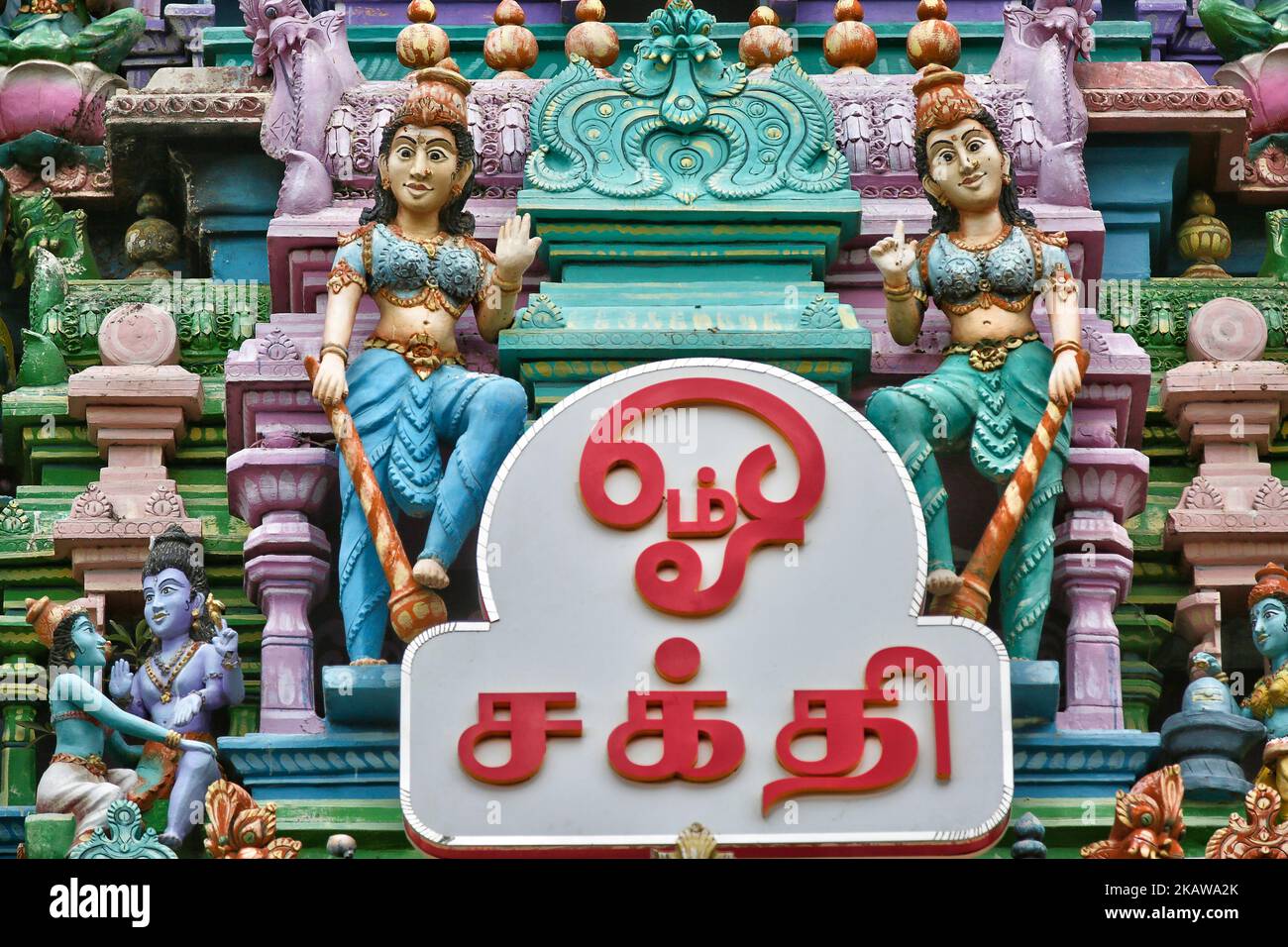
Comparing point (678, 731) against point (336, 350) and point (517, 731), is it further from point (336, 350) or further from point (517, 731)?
point (336, 350)

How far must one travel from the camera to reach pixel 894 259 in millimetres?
19766

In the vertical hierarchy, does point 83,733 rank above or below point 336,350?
below

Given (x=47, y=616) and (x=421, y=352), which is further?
(x=47, y=616)

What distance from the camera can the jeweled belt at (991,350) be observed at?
781 inches

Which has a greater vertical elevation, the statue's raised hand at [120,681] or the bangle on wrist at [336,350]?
the bangle on wrist at [336,350]

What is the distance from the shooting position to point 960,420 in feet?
64.4

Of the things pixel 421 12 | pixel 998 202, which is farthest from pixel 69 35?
pixel 998 202

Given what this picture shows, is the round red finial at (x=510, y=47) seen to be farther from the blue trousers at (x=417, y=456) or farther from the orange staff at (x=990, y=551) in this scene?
the orange staff at (x=990, y=551)

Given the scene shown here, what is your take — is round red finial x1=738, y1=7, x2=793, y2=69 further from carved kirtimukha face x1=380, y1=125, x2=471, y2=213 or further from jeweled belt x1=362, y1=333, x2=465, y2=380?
jeweled belt x1=362, y1=333, x2=465, y2=380

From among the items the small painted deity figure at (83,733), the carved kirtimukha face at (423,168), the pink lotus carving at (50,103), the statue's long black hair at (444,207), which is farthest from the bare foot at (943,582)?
the pink lotus carving at (50,103)

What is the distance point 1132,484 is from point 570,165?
3.08m

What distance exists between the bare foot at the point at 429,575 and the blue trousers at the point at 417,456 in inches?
3.5

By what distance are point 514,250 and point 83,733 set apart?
2986 mm

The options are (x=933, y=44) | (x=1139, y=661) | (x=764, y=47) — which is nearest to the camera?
(x=1139, y=661)
